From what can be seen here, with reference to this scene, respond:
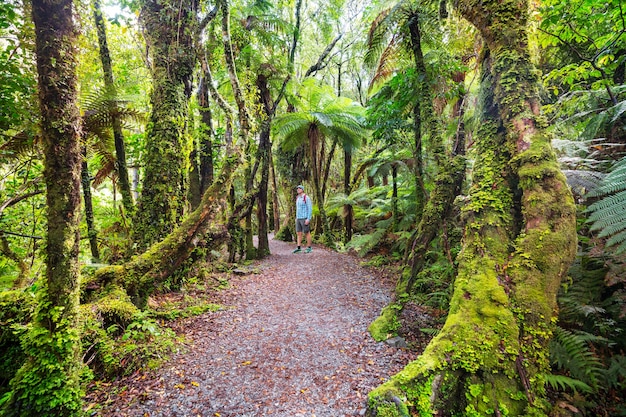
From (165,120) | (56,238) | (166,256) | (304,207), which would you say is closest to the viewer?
(56,238)

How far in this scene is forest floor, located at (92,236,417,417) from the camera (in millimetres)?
2369

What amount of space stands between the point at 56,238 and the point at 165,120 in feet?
9.95

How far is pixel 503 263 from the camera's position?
7.76ft

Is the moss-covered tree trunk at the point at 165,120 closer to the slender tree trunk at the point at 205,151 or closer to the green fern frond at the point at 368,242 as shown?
the slender tree trunk at the point at 205,151

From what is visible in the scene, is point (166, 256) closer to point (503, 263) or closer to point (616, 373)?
point (503, 263)

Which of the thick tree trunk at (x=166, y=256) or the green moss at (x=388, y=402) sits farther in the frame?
the thick tree trunk at (x=166, y=256)

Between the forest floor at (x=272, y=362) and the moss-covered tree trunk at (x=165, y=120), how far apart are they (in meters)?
1.72

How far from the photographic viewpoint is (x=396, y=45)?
550cm

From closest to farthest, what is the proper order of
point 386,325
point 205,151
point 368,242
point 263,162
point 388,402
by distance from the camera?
point 388,402 → point 386,325 → point 205,151 → point 263,162 → point 368,242

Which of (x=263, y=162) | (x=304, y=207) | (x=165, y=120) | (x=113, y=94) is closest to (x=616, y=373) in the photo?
(x=165, y=120)

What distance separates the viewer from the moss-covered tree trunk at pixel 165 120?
15.0ft

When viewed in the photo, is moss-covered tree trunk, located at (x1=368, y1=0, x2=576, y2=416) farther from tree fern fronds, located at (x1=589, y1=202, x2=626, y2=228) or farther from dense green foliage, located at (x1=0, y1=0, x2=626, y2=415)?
tree fern fronds, located at (x1=589, y1=202, x2=626, y2=228)

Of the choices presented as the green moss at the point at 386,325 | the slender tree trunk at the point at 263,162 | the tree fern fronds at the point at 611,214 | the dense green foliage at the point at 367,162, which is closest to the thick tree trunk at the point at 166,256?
the dense green foliage at the point at 367,162

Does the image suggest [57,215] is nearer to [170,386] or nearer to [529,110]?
[170,386]
